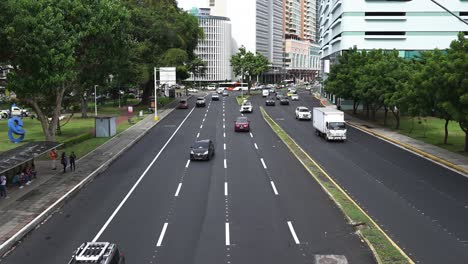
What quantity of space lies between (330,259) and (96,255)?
753cm

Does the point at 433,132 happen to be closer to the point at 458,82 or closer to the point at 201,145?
the point at 458,82

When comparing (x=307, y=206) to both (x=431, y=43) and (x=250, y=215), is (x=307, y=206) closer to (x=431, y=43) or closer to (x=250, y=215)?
(x=250, y=215)

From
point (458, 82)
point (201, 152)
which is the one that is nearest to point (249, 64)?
point (201, 152)

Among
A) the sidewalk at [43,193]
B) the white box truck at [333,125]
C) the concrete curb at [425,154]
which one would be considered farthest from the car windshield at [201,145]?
the concrete curb at [425,154]

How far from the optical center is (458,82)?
32.2 meters

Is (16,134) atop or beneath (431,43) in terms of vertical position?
beneath

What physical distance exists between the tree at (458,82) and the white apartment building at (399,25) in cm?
5152

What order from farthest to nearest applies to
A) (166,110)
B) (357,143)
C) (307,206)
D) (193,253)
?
(166,110) → (357,143) → (307,206) → (193,253)

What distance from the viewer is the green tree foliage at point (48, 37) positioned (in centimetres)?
2870

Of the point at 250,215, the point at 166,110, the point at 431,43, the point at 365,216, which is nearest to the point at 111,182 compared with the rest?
the point at 250,215

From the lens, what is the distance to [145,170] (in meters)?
32.5

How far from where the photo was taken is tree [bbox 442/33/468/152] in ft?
103

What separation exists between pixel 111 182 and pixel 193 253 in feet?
44.7

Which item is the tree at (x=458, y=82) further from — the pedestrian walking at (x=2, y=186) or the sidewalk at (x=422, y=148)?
the pedestrian walking at (x=2, y=186)
